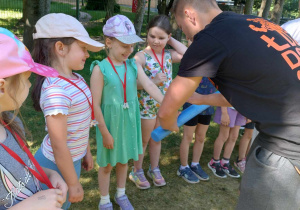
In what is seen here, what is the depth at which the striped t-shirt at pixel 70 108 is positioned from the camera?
64.1 inches

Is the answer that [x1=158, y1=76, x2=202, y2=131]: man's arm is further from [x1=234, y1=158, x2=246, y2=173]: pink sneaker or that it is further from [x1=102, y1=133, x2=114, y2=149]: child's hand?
[x1=234, y1=158, x2=246, y2=173]: pink sneaker

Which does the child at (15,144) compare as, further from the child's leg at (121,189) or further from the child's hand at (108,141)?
the child's leg at (121,189)

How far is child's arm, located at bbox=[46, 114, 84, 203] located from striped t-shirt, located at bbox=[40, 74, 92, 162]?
0.16ft

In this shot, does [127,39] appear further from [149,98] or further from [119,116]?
[149,98]

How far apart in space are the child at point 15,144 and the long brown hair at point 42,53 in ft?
1.54

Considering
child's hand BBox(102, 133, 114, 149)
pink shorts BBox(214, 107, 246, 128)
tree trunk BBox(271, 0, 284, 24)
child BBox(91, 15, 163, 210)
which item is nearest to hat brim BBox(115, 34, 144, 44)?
child BBox(91, 15, 163, 210)

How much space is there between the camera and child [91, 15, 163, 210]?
2.43 metres

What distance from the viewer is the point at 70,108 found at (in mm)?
1761

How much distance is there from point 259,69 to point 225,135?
2.18m

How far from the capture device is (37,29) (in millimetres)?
1820

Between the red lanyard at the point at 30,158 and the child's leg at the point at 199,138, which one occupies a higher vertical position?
the red lanyard at the point at 30,158

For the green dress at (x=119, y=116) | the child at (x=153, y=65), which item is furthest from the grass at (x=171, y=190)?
the green dress at (x=119, y=116)

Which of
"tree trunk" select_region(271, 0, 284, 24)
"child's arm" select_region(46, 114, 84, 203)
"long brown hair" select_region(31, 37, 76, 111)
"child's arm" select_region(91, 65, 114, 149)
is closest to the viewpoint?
"child's arm" select_region(46, 114, 84, 203)

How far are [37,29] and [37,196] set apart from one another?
107 centimetres
